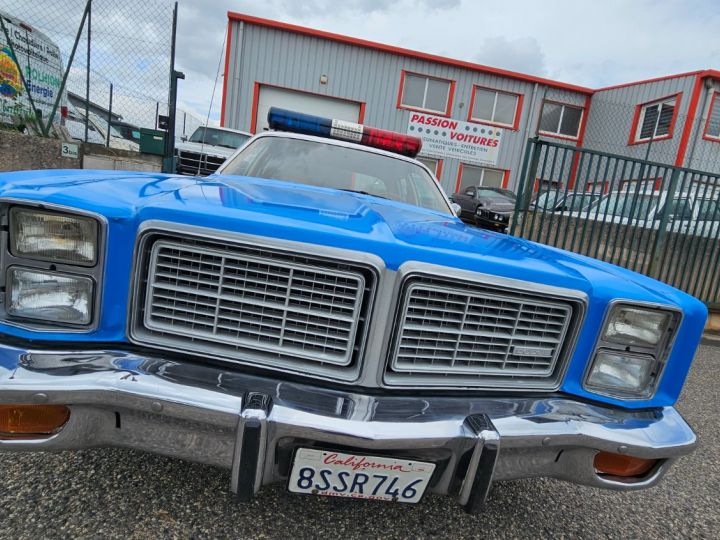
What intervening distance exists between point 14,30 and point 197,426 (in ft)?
25.1

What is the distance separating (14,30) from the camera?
20.4 ft

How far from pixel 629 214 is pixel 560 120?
1281cm

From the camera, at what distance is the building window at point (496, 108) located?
15.8 metres

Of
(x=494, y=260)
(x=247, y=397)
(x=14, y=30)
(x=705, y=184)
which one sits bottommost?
(x=247, y=397)

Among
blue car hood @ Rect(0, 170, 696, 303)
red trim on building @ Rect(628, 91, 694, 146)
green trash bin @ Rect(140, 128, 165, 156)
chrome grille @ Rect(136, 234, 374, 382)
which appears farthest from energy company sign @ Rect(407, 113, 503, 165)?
chrome grille @ Rect(136, 234, 374, 382)

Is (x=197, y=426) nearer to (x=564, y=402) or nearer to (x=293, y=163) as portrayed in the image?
(x=564, y=402)

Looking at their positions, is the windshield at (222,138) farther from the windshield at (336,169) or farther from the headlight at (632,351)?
→ the headlight at (632,351)

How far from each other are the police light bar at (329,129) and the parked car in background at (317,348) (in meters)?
2.09

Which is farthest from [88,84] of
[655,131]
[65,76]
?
[655,131]

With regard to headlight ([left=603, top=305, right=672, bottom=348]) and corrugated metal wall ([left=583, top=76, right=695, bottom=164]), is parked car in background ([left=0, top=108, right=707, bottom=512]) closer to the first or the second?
headlight ([left=603, top=305, right=672, bottom=348])

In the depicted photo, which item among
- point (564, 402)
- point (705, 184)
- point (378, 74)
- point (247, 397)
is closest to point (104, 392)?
point (247, 397)

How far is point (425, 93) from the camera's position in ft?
50.6

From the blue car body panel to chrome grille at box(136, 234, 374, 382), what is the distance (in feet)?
0.26

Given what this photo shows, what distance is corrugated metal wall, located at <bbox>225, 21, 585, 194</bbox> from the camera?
14148mm
